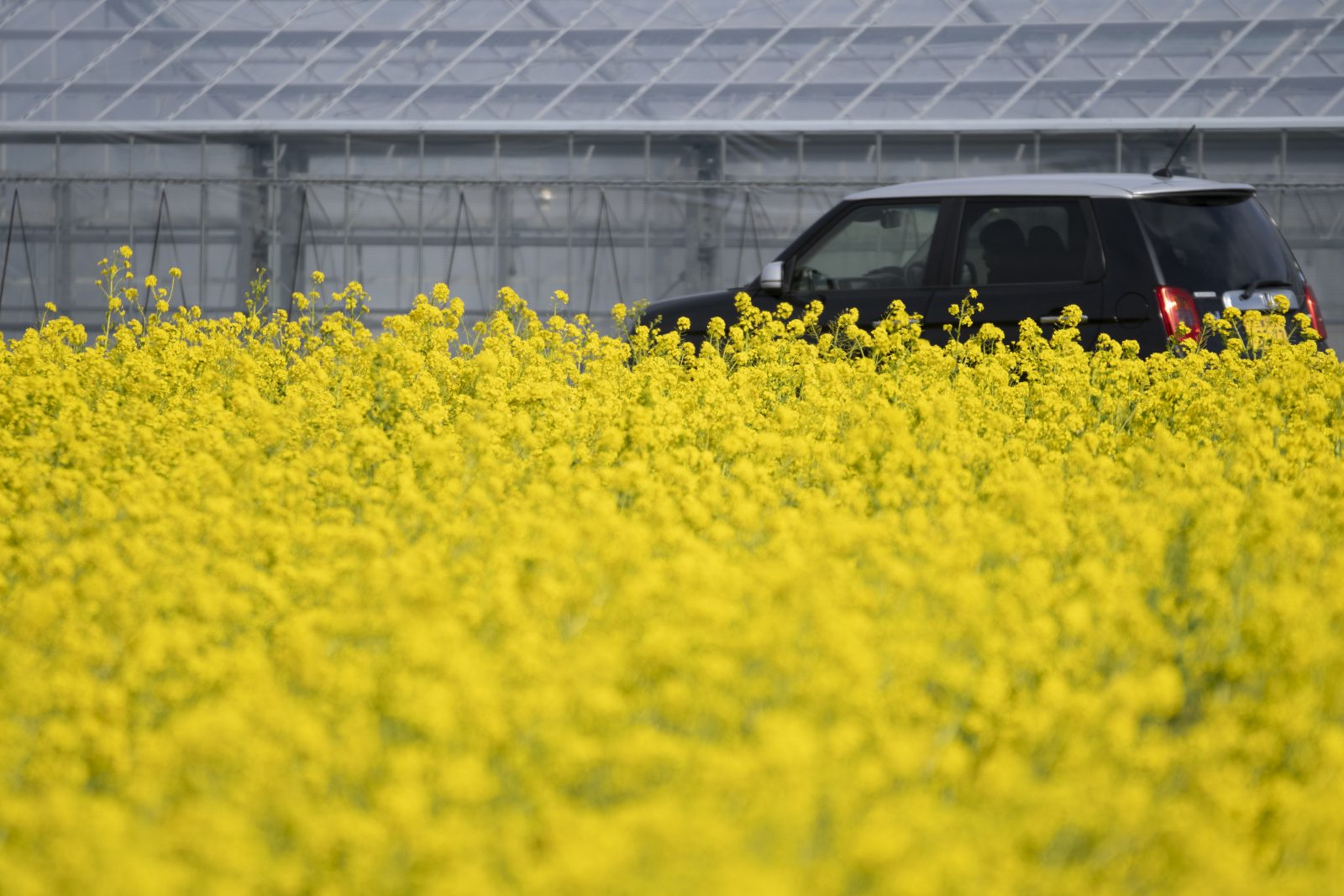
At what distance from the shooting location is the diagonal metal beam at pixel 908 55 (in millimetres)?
17000

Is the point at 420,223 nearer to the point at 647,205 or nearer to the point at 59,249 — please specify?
the point at 647,205

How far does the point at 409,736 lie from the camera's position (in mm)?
2146

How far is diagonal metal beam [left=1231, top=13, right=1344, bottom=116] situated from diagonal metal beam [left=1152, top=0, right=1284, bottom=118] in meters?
0.40

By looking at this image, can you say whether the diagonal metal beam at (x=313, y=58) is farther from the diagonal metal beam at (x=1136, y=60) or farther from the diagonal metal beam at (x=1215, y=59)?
the diagonal metal beam at (x=1215, y=59)

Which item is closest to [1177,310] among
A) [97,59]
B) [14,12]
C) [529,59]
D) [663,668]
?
[663,668]

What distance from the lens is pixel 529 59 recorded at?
17688mm

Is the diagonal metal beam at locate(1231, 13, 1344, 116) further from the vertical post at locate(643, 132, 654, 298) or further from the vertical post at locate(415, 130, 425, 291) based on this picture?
the vertical post at locate(415, 130, 425, 291)

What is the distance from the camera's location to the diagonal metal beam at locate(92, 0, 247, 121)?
17750mm

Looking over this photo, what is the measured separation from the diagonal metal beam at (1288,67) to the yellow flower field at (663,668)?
43.6 feet

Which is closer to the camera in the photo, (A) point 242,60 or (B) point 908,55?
(B) point 908,55

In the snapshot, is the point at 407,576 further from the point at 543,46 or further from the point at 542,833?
the point at 543,46

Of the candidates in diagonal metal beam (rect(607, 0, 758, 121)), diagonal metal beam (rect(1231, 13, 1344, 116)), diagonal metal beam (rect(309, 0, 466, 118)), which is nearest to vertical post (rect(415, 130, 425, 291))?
diagonal metal beam (rect(309, 0, 466, 118))

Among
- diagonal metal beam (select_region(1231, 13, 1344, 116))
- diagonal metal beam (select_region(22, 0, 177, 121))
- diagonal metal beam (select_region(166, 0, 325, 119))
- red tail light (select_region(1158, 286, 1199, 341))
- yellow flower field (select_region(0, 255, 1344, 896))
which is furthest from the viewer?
diagonal metal beam (select_region(22, 0, 177, 121))

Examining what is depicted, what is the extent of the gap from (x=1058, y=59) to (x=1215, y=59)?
1648 millimetres
